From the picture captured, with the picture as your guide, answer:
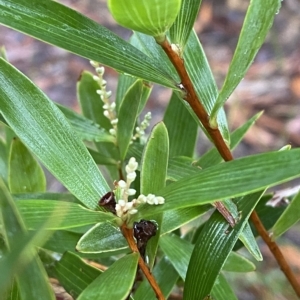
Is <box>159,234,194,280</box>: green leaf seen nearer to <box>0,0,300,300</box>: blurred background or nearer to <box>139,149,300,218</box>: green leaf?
<box>139,149,300,218</box>: green leaf

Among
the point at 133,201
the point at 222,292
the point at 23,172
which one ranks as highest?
the point at 23,172

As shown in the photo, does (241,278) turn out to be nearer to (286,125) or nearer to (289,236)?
(289,236)

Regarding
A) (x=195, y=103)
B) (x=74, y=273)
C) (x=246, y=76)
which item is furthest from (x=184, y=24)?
(x=246, y=76)

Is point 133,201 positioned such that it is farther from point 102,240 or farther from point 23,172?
point 23,172

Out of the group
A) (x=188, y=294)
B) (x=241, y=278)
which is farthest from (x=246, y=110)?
(x=188, y=294)

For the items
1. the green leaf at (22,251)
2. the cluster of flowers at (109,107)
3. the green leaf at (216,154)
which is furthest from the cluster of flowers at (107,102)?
the green leaf at (22,251)

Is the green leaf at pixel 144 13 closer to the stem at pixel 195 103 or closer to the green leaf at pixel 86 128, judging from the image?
the stem at pixel 195 103
